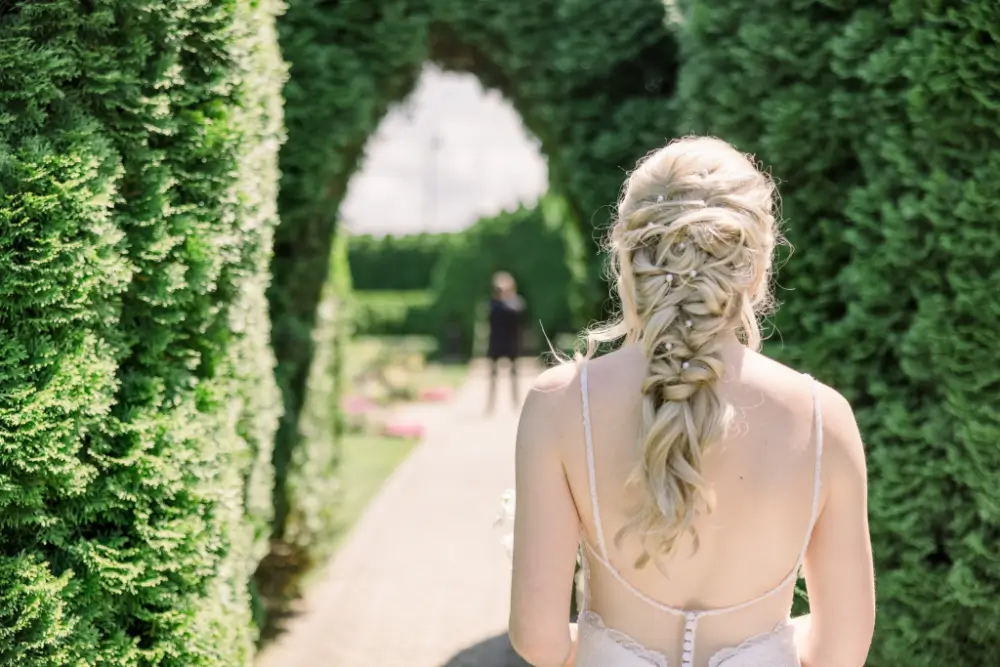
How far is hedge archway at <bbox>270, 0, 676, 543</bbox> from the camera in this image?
543cm

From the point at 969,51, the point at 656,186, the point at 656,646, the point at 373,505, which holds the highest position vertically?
the point at 969,51

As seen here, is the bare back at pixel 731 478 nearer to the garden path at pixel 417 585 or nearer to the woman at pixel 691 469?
the woman at pixel 691 469

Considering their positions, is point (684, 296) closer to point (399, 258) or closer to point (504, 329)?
point (504, 329)

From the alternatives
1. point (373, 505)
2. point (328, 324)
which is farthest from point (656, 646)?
point (373, 505)

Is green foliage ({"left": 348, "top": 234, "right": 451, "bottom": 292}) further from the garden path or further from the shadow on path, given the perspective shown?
the shadow on path

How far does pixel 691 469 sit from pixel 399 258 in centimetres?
3409

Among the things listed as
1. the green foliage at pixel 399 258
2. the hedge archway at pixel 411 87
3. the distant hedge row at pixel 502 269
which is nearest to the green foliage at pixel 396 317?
the distant hedge row at pixel 502 269

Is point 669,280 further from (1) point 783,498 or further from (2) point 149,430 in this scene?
(2) point 149,430

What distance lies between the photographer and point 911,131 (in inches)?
156

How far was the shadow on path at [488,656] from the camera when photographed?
18.0 ft

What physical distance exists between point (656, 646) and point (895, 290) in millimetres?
2628

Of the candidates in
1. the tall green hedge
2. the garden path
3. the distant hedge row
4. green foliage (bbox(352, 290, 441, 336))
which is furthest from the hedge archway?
green foliage (bbox(352, 290, 441, 336))

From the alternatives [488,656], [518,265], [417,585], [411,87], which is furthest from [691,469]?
[518,265]

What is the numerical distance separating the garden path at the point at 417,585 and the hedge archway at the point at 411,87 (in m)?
1.00
